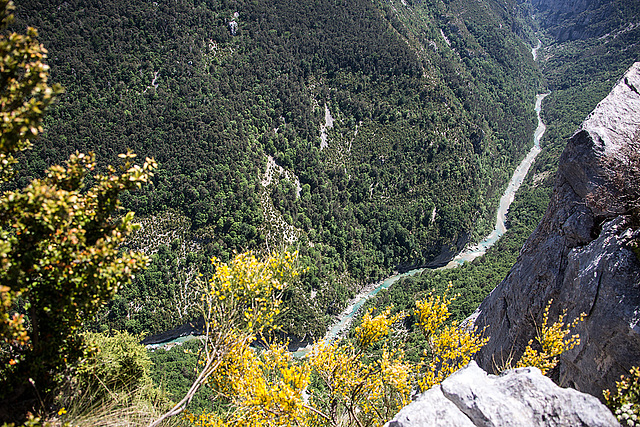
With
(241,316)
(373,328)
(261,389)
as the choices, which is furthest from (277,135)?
(261,389)

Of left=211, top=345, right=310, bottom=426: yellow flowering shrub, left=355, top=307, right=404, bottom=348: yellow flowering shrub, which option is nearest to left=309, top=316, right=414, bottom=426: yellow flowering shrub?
left=355, top=307, right=404, bottom=348: yellow flowering shrub

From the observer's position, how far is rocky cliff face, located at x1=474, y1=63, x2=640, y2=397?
523 inches

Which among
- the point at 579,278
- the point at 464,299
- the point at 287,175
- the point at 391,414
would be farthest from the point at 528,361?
the point at 287,175

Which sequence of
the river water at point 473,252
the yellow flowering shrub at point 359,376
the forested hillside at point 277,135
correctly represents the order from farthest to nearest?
the river water at point 473,252 → the forested hillside at point 277,135 → the yellow flowering shrub at point 359,376

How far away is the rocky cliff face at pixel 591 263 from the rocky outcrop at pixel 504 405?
5.98 metres

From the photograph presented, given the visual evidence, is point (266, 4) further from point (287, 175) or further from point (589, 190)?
point (589, 190)

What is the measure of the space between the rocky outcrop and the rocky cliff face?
5.98m

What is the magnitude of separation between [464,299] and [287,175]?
181 feet

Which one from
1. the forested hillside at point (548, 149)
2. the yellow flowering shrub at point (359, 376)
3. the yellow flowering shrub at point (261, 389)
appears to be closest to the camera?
the yellow flowering shrub at point (261, 389)

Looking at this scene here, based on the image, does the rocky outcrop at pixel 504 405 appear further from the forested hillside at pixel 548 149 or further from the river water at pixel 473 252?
the river water at pixel 473 252

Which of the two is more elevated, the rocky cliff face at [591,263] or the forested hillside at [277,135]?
the forested hillside at [277,135]

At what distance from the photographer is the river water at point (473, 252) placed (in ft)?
262

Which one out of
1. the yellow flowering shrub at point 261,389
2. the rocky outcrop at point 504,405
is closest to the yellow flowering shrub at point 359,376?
the yellow flowering shrub at point 261,389

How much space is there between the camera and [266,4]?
11781 cm
